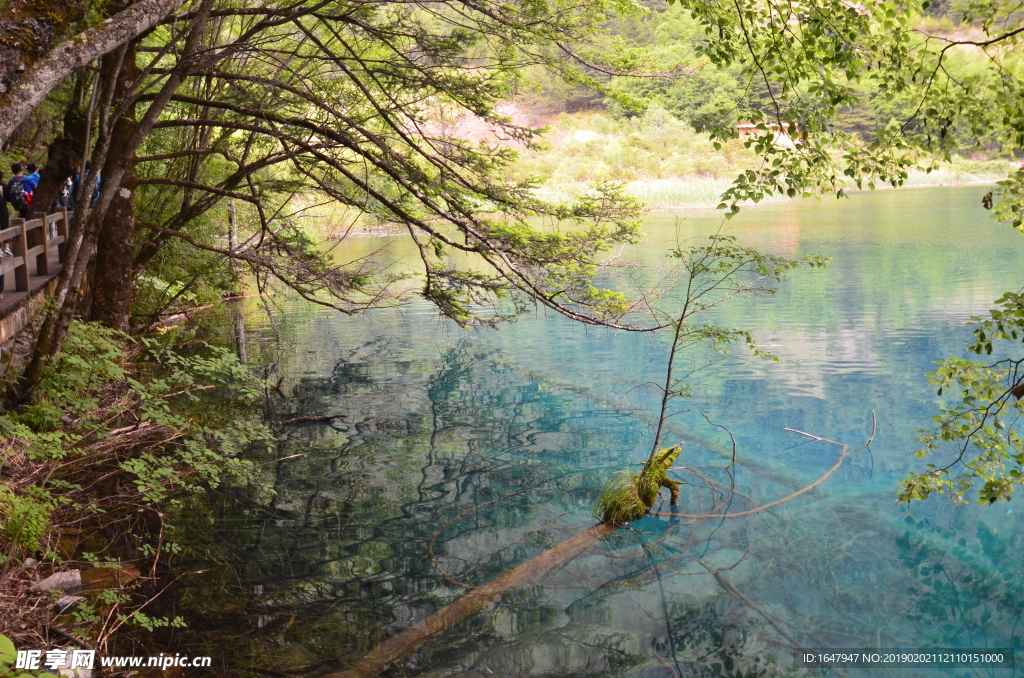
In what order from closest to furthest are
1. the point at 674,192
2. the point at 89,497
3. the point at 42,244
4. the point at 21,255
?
1. the point at 89,497
2. the point at 21,255
3. the point at 42,244
4. the point at 674,192

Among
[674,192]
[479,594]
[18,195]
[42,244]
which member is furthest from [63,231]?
[674,192]

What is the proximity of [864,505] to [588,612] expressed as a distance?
3772mm

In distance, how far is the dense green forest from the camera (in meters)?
4.51

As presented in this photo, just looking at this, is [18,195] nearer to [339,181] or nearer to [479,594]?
[339,181]

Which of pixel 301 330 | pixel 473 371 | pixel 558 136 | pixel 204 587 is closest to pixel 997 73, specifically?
pixel 204 587

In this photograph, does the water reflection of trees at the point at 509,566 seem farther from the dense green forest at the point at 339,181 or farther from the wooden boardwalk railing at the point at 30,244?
the wooden boardwalk railing at the point at 30,244

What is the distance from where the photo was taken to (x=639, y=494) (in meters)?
7.47

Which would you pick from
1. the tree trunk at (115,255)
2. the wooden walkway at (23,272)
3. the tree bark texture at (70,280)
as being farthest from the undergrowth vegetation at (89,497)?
the wooden walkway at (23,272)

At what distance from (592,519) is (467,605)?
1.99 metres

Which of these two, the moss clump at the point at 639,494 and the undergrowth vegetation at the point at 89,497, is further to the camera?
the moss clump at the point at 639,494

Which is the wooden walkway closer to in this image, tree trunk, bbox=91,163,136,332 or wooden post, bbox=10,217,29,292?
wooden post, bbox=10,217,29,292

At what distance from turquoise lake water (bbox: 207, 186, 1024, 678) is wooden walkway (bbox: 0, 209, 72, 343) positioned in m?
3.19

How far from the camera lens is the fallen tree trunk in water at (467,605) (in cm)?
518

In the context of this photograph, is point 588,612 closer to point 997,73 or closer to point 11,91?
point 997,73
